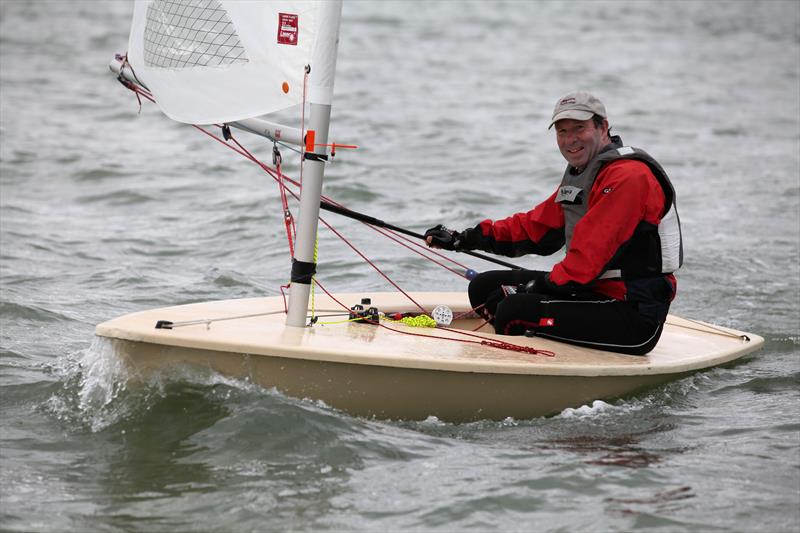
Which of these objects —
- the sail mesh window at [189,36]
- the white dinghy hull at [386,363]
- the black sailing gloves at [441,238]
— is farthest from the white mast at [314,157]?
the black sailing gloves at [441,238]

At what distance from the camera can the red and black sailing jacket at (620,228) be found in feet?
13.9

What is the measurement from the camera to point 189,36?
14.0ft

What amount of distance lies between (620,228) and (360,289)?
Result: 2.64 metres

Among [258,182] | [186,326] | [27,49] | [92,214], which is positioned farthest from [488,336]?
[27,49]

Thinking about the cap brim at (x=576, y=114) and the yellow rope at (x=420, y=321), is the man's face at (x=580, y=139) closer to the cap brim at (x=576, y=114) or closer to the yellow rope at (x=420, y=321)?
the cap brim at (x=576, y=114)

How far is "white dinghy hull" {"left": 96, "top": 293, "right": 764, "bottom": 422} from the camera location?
395 centimetres

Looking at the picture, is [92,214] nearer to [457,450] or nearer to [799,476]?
[457,450]

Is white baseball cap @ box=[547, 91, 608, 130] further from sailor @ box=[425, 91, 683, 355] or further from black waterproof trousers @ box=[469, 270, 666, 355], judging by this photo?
black waterproof trousers @ box=[469, 270, 666, 355]

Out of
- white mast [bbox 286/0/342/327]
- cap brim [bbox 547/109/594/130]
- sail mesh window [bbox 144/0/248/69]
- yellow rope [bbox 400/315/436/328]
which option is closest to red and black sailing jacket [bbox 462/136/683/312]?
cap brim [bbox 547/109/594/130]

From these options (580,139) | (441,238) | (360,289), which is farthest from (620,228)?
(360,289)

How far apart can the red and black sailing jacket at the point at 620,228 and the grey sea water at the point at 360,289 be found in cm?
48

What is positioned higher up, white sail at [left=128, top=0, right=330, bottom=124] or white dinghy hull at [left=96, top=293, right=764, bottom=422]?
white sail at [left=128, top=0, right=330, bottom=124]

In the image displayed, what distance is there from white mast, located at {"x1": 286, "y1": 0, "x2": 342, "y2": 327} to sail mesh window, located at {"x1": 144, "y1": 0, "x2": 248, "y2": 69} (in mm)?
321

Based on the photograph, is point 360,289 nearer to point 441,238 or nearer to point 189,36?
point 441,238
